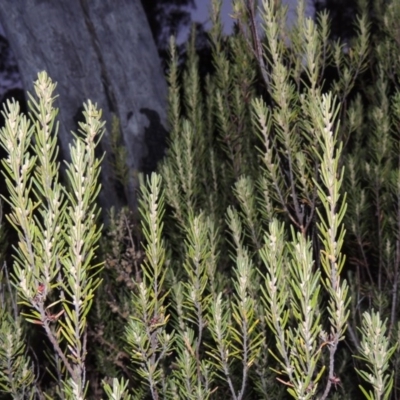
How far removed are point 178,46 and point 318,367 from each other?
2.95 m

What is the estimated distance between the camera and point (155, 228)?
118cm

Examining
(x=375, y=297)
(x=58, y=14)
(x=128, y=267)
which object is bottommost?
(x=375, y=297)

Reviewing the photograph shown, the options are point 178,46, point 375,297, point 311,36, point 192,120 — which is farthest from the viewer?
point 178,46

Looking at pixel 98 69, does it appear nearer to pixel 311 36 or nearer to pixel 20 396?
pixel 311 36

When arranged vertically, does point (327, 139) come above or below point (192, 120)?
above

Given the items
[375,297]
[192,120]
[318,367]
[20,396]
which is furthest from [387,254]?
[20,396]

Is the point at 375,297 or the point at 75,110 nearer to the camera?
the point at 375,297

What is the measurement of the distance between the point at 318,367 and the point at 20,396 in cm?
90

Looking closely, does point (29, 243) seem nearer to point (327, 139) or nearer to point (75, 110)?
point (327, 139)

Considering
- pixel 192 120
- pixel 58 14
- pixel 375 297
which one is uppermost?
pixel 58 14

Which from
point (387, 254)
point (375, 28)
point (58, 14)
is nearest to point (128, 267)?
point (387, 254)

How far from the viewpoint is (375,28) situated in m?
3.80

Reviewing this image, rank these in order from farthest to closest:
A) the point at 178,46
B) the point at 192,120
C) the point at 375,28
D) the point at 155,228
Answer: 1. the point at 178,46
2. the point at 375,28
3. the point at 192,120
4. the point at 155,228

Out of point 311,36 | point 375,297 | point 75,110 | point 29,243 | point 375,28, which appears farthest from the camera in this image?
point 375,28
